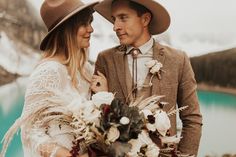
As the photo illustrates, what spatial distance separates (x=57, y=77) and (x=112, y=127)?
0.43 metres

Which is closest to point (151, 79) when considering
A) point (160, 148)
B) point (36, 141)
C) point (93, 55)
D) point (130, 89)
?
point (130, 89)

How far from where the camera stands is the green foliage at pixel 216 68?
3.60m

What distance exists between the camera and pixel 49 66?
7.66ft

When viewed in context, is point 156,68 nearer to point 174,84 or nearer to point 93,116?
point 174,84

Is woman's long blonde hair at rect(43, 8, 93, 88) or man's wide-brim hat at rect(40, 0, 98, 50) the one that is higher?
man's wide-brim hat at rect(40, 0, 98, 50)

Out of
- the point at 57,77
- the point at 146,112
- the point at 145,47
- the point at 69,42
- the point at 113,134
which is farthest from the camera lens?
the point at 145,47

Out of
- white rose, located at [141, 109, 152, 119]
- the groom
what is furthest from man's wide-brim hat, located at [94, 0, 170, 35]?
white rose, located at [141, 109, 152, 119]

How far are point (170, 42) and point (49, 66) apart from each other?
1.40 meters

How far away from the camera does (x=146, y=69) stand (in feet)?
8.32

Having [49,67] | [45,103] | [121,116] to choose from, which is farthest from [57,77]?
[121,116]

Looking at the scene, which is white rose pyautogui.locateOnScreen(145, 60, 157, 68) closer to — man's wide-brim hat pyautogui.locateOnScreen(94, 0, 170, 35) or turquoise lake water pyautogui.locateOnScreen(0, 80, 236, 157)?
man's wide-brim hat pyautogui.locateOnScreen(94, 0, 170, 35)

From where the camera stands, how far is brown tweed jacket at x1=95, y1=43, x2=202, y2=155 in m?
2.52

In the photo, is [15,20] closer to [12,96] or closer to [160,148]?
[12,96]

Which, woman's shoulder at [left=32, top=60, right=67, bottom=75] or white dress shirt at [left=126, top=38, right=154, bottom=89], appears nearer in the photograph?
woman's shoulder at [left=32, top=60, right=67, bottom=75]
